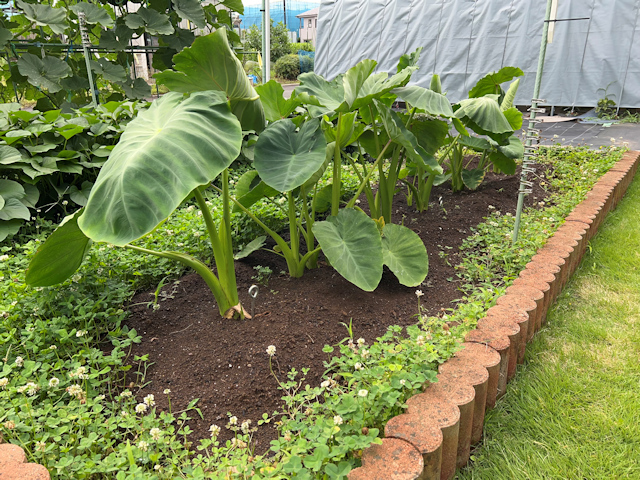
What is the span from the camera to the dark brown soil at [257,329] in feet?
4.52

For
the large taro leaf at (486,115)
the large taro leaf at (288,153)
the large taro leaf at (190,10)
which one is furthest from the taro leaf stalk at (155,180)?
the large taro leaf at (190,10)

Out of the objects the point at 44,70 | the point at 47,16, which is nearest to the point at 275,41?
the point at 47,16

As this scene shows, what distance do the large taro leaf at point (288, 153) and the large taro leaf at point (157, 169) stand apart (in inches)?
10.6

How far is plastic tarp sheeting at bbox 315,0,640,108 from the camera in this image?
270 inches

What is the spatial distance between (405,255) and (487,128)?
2.65 feet

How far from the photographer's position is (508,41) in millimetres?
7512

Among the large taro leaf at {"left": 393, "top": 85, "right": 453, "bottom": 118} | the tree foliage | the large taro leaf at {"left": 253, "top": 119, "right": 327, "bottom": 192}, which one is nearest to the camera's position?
the large taro leaf at {"left": 253, "top": 119, "right": 327, "bottom": 192}

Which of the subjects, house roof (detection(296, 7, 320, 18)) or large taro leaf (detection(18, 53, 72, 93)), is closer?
large taro leaf (detection(18, 53, 72, 93))

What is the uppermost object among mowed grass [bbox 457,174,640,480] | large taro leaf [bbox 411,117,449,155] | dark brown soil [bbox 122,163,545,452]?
large taro leaf [bbox 411,117,449,155]

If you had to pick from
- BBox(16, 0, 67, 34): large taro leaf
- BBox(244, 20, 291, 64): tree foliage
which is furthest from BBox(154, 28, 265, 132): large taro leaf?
BBox(244, 20, 291, 64): tree foliage

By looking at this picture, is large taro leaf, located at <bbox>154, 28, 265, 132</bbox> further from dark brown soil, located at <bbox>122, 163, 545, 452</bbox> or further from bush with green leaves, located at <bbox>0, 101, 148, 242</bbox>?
bush with green leaves, located at <bbox>0, 101, 148, 242</bbox>

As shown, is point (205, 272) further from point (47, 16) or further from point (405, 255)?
point (47, 16)

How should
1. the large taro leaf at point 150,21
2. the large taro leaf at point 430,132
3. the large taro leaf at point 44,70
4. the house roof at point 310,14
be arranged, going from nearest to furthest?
1. the large taro leaf at point 430,132
2. the large taro leaf at point 44,70
3. the large taro leaf at point 150,21
4. the house roof at point 310,14

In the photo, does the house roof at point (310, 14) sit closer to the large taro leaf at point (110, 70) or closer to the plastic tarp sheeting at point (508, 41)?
the plastic tarp sheeting at point (508, 41)
